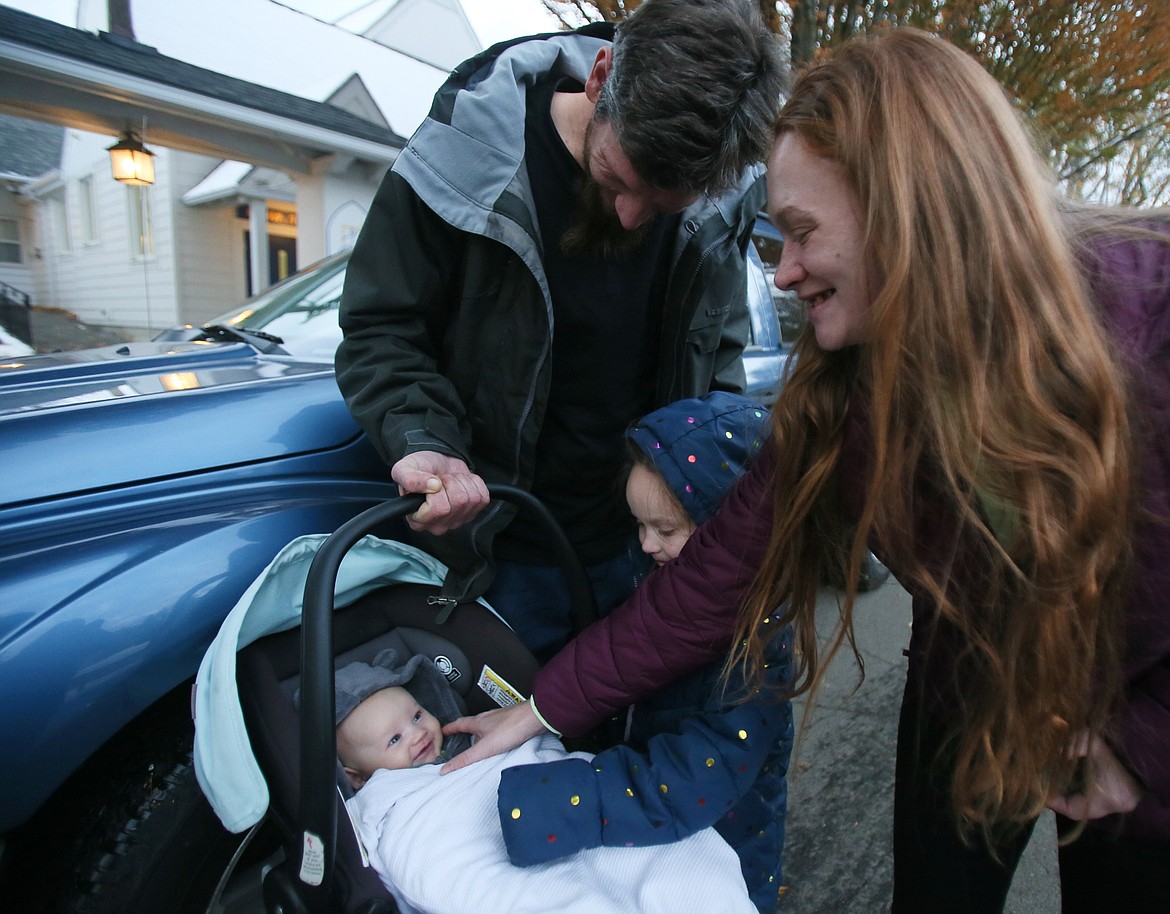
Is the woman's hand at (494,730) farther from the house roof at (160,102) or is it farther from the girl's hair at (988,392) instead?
the house roof at (160,102)

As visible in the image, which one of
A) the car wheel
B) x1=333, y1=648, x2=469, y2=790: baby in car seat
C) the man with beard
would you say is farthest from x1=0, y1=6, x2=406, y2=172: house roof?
x1=333, y1=648, x2=469, y2=790: baby in car seat

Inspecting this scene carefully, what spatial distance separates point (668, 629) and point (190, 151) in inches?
320

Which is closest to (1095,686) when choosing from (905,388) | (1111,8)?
(905,388)

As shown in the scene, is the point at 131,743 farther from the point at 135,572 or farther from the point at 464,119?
the point at 464,119

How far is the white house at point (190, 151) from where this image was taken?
616 cm

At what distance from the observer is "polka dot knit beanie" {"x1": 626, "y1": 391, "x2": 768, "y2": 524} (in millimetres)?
1477

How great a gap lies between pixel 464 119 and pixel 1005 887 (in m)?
1.75

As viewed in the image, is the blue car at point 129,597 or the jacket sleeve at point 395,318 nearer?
the blue car at point 129,597

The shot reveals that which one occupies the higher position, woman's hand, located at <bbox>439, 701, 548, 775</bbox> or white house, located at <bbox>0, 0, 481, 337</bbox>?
white house, located at <bbox>0, 0, 481, 337</bbox>

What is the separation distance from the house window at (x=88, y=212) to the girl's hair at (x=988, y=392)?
49.9 ft

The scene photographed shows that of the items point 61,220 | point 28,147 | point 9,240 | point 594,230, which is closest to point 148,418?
point 594,230

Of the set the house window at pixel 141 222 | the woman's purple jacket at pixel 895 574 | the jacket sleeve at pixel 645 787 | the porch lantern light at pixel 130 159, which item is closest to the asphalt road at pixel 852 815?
the jacket sleeve at pixel 645 787

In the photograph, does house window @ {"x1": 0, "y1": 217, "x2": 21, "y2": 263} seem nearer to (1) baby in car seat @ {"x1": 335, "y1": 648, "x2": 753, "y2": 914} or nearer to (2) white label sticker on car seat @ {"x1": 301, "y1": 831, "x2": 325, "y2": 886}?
(1) baby in car seat @ {"x1": 335, "y1": 648, "x2": 753, "y2": 914}

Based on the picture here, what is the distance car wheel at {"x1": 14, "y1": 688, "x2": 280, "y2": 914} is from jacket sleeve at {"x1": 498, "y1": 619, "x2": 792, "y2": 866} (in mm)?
577
